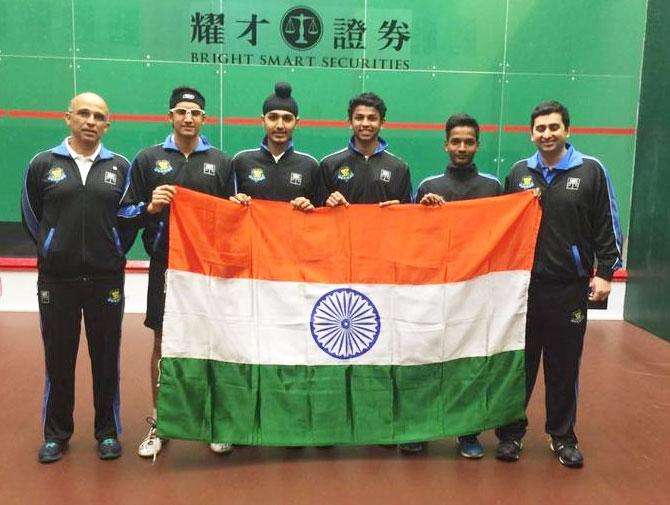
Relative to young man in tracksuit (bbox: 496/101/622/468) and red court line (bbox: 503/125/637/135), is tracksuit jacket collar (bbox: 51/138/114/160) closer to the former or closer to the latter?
young man in tracksuit (bbox: 496/101/622/468)

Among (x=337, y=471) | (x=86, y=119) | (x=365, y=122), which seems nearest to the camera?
(x=86, y=119)

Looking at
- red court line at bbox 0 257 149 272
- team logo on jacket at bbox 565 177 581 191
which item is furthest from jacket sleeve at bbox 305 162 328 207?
red court line at bbox 0 257 149 272

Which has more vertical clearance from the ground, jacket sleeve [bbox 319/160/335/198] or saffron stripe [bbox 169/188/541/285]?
jacket sleeve [bbox 319/160/335/198]

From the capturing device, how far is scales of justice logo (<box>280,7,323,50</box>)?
5324 millimetres

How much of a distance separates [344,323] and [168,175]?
1055mm

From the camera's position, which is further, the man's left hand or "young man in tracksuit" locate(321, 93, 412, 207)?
"young man in tracksuit" locate(321, 93, 412, 207)

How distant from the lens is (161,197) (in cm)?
257

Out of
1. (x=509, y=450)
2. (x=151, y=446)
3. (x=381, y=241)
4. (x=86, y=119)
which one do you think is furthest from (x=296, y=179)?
(x=509, y=450)

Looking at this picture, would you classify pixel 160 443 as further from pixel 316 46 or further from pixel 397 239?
pixel 316 46

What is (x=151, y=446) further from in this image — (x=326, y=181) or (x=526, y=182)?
(x=526, y=182)

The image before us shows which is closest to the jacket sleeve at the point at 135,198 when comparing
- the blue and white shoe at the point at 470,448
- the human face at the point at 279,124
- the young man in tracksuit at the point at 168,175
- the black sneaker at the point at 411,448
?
the young man in tracksuit at the point at 168,175

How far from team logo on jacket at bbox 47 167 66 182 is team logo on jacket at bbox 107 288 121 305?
0.52m

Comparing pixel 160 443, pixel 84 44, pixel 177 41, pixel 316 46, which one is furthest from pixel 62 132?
pixel 160 443

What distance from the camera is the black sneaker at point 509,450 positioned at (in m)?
2.78
